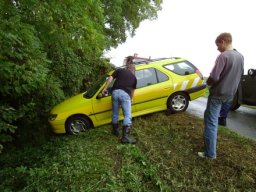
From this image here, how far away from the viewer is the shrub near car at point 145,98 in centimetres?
880

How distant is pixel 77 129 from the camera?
355 inches

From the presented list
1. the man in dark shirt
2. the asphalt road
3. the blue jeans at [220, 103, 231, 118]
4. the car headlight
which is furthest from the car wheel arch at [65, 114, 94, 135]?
the asphalt road

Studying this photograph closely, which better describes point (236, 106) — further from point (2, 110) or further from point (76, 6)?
point (2, 110)

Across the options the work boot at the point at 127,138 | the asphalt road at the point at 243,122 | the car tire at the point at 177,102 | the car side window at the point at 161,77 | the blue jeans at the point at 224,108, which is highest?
the car side window at the point at 161,77

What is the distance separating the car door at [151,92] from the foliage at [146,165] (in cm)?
96

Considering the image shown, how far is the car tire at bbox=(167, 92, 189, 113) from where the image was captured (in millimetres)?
9109

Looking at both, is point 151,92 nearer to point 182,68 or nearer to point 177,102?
point 177,102

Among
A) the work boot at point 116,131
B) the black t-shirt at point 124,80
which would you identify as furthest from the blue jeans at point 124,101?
the work boot at point 116,131

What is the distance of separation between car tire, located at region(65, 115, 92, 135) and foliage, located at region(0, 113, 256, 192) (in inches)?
32.9

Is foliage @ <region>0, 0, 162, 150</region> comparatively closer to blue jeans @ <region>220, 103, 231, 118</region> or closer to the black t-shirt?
the black t-shirt

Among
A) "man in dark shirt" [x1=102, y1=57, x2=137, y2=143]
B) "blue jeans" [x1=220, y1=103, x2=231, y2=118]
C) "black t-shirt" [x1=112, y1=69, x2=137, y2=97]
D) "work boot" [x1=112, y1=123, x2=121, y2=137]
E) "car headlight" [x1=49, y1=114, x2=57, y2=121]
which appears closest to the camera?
"man in dark shirt" [x1=102, y1=57, x2=137, y2=143]

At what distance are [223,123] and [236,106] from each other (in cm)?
288

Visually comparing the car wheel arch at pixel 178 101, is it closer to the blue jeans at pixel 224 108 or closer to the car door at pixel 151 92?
the car door at pixel 151 92

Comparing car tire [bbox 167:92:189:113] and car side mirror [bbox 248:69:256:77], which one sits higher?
car side mirror [bbox 248:69:256:77]
